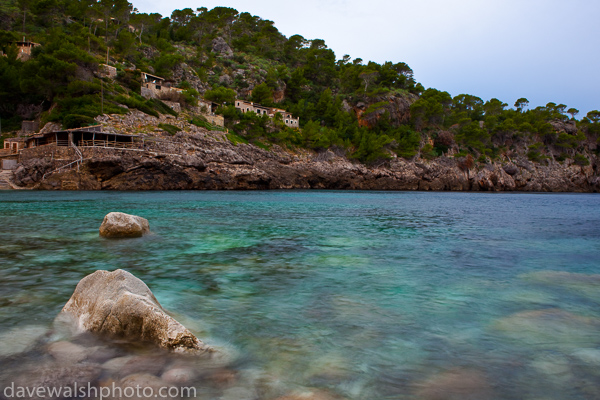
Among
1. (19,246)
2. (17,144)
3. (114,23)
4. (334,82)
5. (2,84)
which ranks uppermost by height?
(114,23)

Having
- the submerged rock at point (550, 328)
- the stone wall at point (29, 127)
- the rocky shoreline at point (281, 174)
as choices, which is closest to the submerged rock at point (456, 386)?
the submerged rock at point (550, 328)

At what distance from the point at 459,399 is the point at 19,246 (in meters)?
11.1

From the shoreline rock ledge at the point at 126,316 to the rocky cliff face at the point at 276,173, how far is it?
41.6m

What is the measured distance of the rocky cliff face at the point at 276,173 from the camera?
41406 mm

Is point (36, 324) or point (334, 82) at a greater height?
point (334, 82)

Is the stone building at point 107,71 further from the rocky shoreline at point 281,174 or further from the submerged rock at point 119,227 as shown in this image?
the submerged rock at point 119,227

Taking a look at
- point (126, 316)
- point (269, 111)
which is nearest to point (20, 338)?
point (126, 316)

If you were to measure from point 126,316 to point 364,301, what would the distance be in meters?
3.58

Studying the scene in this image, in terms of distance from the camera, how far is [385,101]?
85125 mm

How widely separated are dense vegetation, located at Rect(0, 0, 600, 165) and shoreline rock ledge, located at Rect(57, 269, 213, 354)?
153 feet

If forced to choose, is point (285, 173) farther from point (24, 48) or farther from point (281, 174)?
point (24, 48)

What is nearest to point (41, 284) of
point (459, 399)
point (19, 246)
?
point (19, 246)

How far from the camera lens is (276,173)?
57844 mm

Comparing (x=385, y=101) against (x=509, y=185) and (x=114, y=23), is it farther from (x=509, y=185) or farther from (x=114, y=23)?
(x=114, y=23)
